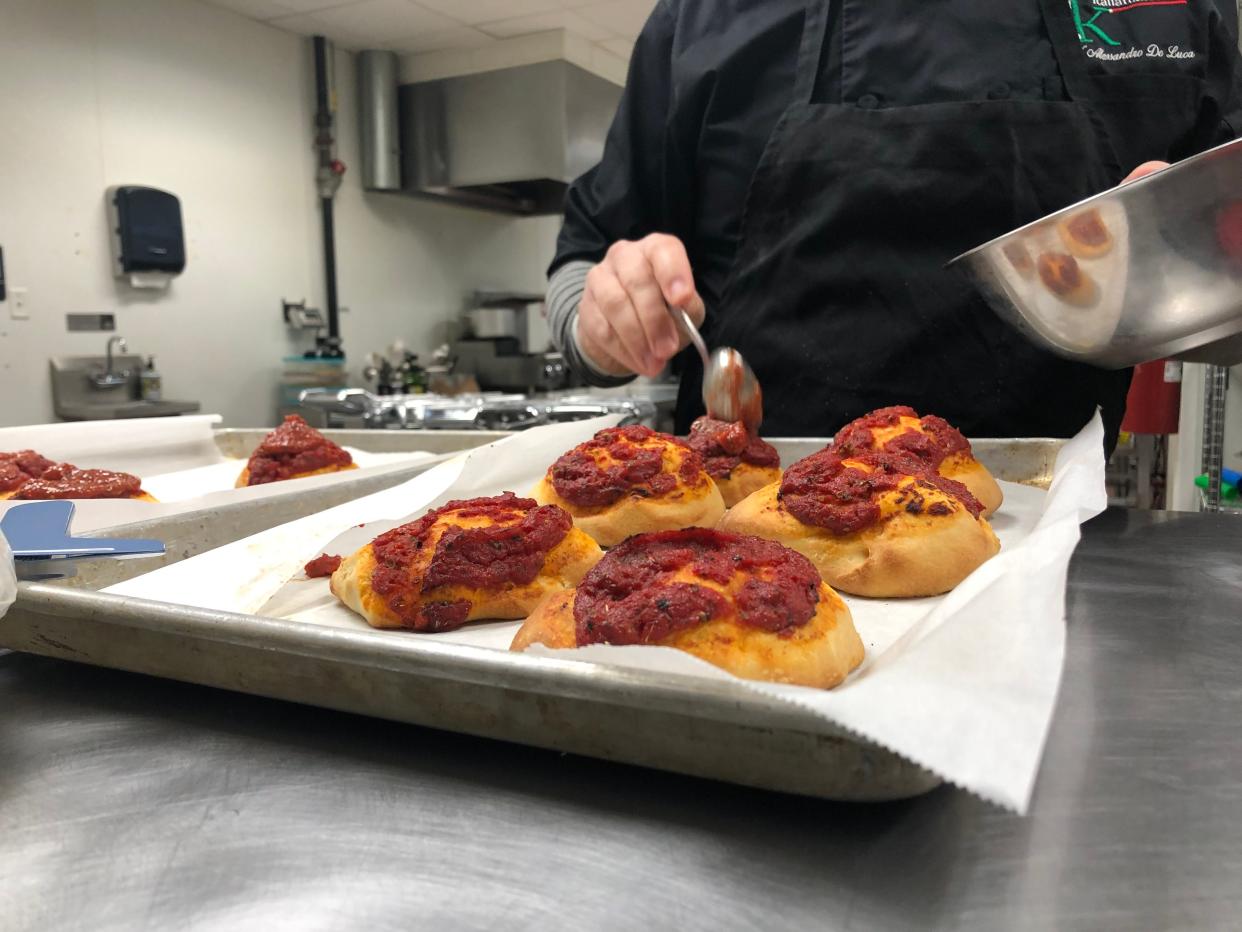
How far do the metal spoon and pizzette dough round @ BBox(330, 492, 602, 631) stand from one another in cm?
50

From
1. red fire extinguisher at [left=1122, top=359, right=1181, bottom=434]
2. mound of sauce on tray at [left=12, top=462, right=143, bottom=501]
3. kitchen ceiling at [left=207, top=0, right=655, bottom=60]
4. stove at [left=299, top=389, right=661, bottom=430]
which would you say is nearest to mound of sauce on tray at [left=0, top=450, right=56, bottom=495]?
mound of sauce on tray at [left=12, top=462, right=143, bottom=501]

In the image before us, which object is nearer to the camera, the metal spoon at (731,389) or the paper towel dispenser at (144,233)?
the metal spoon at (731,389)

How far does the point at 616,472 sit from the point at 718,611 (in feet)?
1.98

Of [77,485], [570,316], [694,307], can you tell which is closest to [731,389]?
[694,307]

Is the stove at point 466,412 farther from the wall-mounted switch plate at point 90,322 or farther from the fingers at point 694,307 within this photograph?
the fingers at point 694,307

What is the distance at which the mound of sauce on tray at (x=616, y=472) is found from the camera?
55.0 inches

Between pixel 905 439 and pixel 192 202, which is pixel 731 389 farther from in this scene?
pixel 192 202

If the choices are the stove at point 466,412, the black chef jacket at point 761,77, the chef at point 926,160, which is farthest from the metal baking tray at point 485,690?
the stove at point 466,412

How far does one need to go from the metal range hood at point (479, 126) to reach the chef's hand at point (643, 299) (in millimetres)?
4240

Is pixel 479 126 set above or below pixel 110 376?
above

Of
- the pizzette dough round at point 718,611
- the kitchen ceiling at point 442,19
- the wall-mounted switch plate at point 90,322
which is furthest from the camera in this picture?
the kitchen ceiling at point 442,19

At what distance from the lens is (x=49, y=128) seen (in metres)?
4.03

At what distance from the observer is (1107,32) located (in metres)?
1.67

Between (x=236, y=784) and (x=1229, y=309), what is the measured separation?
115cm
